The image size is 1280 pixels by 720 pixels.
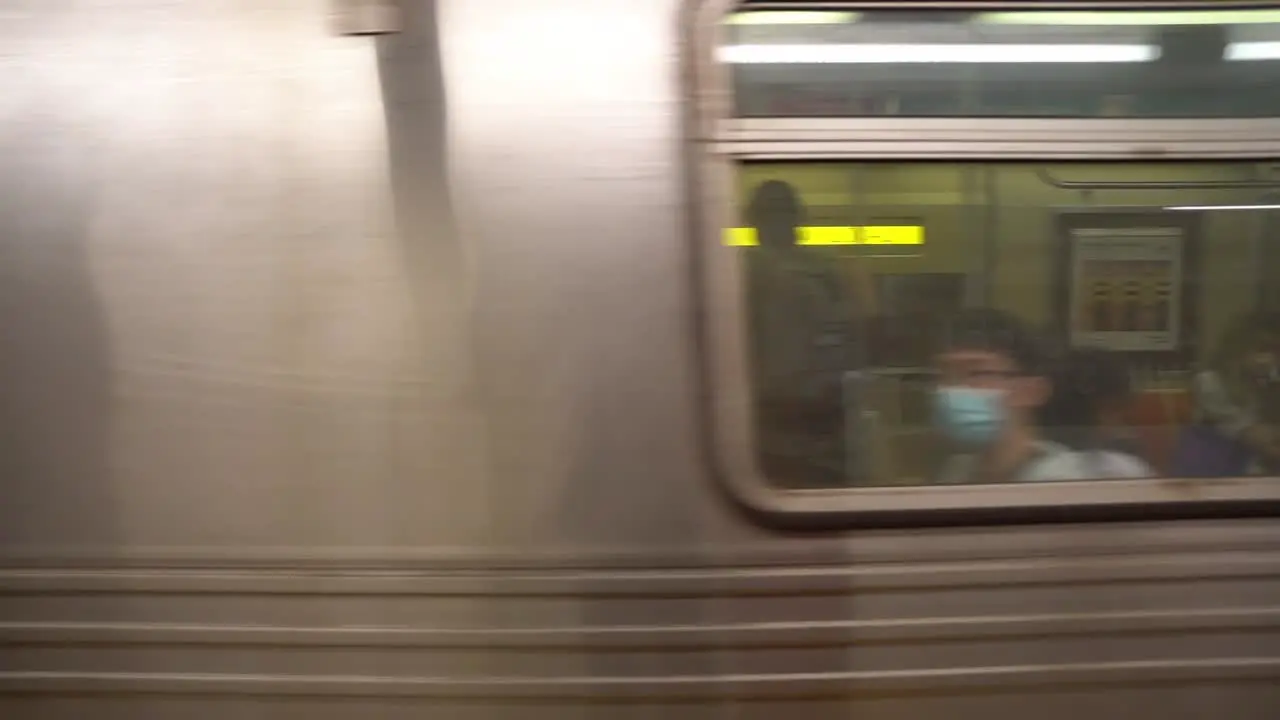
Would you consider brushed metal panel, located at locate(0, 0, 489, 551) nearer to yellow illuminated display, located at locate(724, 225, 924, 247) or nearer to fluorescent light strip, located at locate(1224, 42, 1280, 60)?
yellow illuminated display, located at locate(724, 225, 924, 247)

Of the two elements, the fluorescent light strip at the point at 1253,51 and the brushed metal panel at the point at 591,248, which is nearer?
the brushed metal panel at the point at 591,248

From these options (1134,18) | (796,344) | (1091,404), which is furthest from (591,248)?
(1134,18)

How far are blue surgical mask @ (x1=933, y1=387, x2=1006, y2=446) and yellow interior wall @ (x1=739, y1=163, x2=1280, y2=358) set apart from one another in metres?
0.19

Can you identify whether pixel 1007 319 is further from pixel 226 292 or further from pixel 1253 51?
pixel 226 292

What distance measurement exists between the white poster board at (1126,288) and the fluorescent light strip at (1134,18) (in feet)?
1.40

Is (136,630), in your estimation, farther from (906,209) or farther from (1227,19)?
(1227,19)

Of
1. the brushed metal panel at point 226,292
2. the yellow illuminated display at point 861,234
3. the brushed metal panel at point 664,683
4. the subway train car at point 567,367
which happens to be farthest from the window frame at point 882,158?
the brushed metal panel at point 226,292

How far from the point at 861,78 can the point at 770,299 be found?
0.48 m

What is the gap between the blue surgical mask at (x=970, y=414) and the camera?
75.8 inches

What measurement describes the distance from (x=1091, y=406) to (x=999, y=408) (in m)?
0.20

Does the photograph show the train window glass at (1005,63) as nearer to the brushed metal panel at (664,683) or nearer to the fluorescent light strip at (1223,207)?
the fluorescent light strip at (1223,207)

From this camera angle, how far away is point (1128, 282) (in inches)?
75.9

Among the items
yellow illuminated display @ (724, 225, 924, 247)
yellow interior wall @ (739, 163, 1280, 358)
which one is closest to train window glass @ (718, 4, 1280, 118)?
yellow interior wall @ (739, 163, 1280, 358)

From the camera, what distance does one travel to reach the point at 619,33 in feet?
6.00
